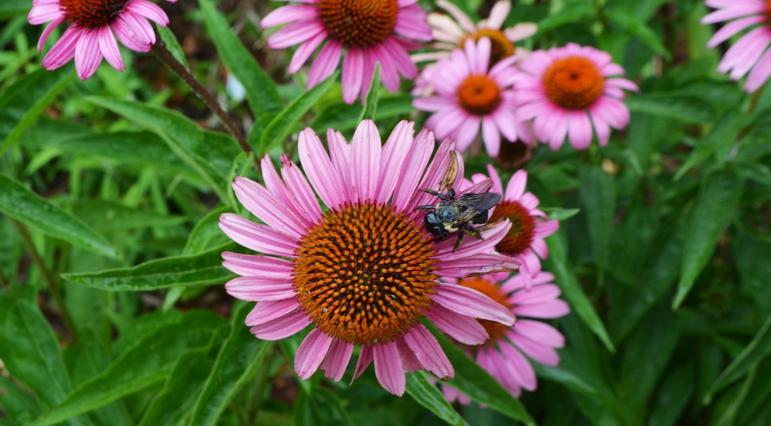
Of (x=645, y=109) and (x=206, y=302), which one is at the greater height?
(x=645, y=109)

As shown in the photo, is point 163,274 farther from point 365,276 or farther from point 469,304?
point 469,304

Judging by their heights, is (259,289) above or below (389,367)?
above

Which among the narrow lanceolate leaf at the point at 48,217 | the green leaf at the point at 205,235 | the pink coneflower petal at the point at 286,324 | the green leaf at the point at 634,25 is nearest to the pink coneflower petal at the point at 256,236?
the pink coneflower petal at the point at 286,324

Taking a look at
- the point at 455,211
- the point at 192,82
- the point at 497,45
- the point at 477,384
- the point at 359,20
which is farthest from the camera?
the point at 497,45

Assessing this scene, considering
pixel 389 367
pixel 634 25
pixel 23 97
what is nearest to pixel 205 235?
pixel 389 367

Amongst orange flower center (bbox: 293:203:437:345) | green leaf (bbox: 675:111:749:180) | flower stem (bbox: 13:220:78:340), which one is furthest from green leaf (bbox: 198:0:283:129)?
green leaf (bbox: 675:111:749:180)

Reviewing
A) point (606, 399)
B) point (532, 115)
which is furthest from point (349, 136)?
point (606, 399)

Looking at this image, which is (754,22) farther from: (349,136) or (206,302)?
(206,302)
